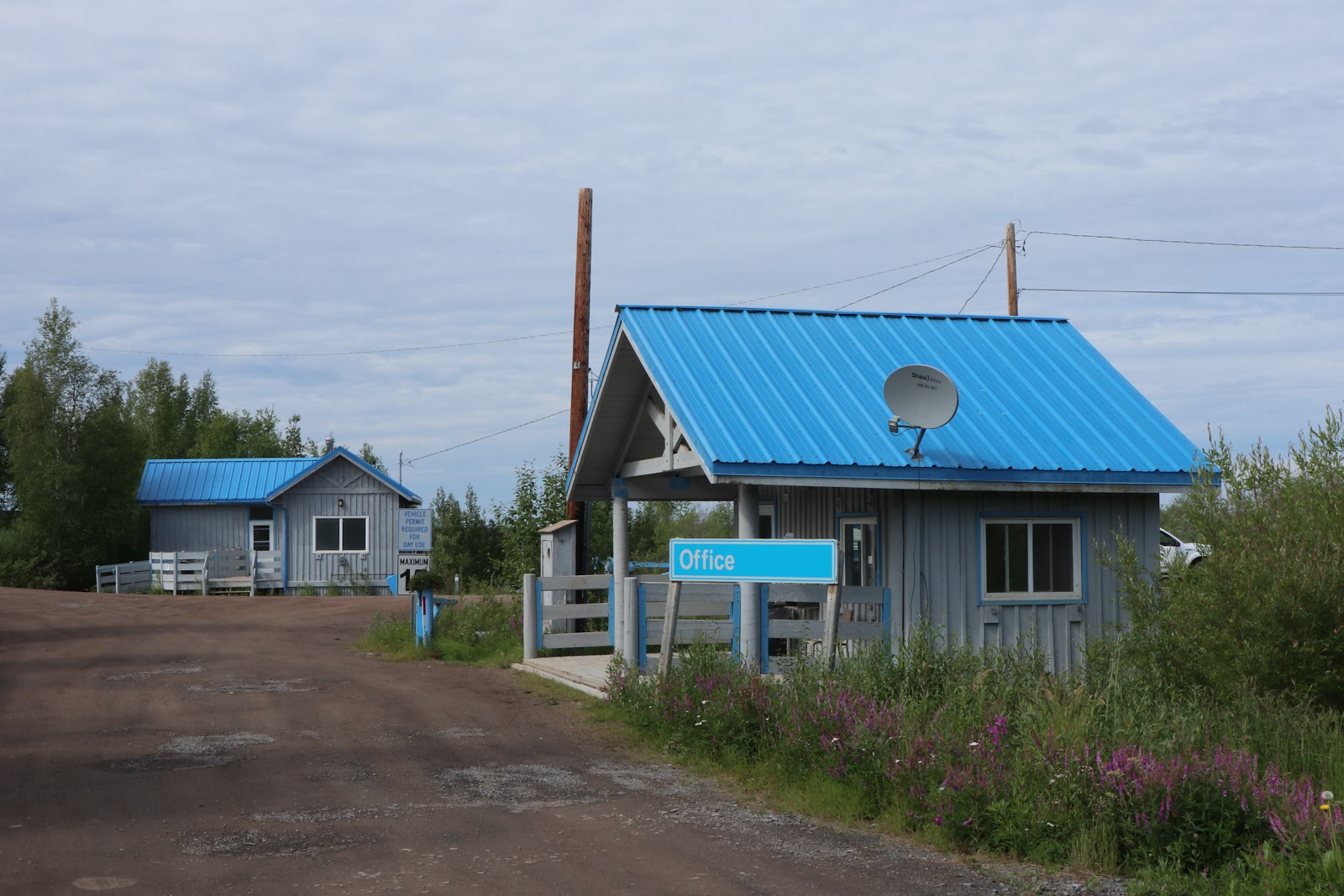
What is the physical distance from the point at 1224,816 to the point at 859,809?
225 centimetres

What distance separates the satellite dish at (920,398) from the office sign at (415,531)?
1570 centimetres

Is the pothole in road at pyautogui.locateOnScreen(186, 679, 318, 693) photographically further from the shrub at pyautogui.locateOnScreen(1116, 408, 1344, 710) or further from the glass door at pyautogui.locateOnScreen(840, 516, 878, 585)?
the shrub at pyautogui.locateOnScreen(1116, 408, 1344, 710)

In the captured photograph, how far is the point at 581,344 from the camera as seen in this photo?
1973cm

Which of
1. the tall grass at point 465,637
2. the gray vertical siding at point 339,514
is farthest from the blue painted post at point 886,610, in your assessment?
the gray vertical siding at point 339,514

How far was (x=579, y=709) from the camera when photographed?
42.6 ft

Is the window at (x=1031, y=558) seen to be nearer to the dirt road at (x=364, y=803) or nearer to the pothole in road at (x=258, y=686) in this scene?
the dirt road at (x=364, y=803)

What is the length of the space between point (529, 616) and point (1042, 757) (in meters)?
10.0

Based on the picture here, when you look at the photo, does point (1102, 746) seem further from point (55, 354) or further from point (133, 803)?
point (55, 354)

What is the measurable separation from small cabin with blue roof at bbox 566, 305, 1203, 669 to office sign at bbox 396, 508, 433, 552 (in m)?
11.2

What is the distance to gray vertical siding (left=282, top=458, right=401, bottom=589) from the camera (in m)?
37.7

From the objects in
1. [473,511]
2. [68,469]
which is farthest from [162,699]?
[68,469]

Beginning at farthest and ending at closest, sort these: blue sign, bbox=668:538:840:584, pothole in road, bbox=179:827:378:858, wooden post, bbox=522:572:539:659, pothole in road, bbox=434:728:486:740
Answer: wooden post, bbox=522:572:539:659
pothole in road, bbox=434:728:486:740
blue sign, bbox=668:538:840:584
pothole in road, bbox=179:827:378:858

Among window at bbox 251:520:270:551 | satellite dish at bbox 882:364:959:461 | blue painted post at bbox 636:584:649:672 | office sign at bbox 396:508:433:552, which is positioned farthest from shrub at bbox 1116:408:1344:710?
window at bbox 251:520:270:551

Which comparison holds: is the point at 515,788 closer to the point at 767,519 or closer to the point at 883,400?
the point at 883,400
